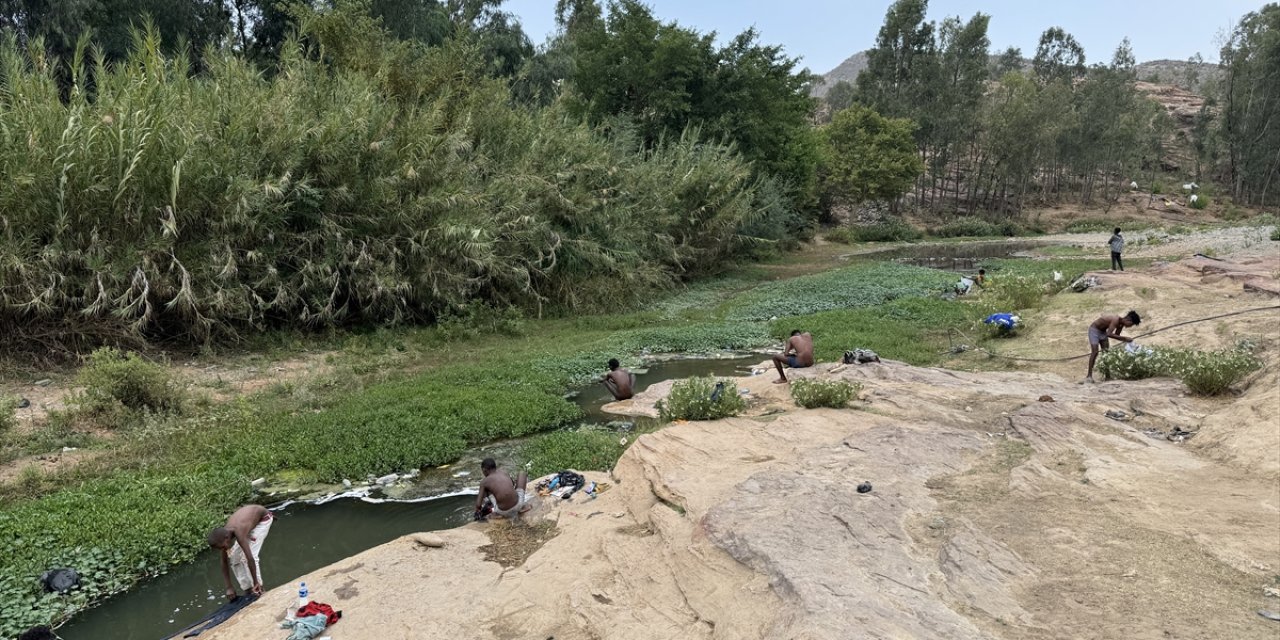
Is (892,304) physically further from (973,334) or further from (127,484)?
(127,484)

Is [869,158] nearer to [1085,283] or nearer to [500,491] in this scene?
[1085,283]

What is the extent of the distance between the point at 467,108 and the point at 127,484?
13.7 metres

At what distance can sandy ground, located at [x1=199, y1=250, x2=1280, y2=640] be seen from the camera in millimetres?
4434

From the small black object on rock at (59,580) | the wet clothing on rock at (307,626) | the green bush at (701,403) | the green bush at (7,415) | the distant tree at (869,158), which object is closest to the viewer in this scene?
the wet clothing on rock at (307,626)

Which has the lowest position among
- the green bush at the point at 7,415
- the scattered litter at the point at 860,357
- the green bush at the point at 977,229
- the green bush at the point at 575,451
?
the green bush at the point at 977,229

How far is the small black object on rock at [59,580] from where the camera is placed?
6133 millimetres

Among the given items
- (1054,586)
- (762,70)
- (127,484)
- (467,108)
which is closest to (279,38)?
(467,108)

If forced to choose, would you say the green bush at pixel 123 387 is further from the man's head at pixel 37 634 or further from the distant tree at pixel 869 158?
the distant tree at pixel 869 158

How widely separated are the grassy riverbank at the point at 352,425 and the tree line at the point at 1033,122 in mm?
42549

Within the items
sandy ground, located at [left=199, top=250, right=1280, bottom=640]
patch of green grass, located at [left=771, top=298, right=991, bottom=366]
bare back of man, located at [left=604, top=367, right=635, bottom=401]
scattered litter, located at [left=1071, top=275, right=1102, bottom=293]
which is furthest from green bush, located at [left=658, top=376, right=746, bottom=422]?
scattered litter, located at [left=1071, top=275, right=1102, bottom=293]

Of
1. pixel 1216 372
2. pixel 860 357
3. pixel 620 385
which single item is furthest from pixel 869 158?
pixel 1216 372

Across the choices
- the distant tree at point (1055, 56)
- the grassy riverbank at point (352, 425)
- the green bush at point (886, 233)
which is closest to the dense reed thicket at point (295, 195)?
the grassy riverbank at point (352, 425)

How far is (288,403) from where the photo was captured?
36.6 ft

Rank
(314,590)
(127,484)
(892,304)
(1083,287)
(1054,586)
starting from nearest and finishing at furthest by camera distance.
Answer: (1054,586) < (314,590) < (127,484) < (1083,287) < (892,304)
